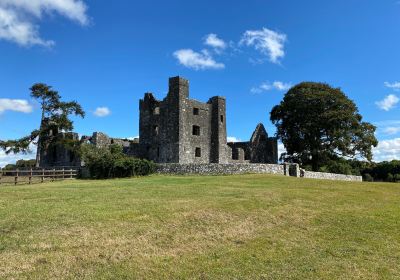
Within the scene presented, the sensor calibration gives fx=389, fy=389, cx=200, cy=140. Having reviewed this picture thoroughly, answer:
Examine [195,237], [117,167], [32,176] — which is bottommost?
[195,237]

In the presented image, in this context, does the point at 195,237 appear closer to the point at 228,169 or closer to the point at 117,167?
the point at 228,169

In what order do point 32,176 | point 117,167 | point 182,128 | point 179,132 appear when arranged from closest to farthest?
point 32,176, point 117,167, point 179,132, point 182,128

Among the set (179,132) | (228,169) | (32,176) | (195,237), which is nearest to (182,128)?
(179,132)

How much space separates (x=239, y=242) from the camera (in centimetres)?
1191

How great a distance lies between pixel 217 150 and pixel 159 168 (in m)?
9.18

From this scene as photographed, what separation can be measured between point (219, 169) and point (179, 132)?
7.70m

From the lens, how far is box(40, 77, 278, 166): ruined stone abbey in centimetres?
3906

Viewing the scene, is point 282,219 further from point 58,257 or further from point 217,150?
point 217,150

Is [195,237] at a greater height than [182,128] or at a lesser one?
lesser

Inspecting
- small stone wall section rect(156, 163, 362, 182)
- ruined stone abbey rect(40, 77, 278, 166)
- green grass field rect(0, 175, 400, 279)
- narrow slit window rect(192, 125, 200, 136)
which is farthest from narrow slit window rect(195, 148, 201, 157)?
green grass field rect(0, 175, 400, 279)

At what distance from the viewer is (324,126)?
47.6 metres

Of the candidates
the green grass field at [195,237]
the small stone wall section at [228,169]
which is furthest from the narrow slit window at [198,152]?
the green grass field at [195,237]

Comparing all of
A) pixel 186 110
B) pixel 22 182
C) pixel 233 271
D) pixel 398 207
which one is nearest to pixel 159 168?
pixel 186 110

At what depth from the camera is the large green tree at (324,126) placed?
155 ft
